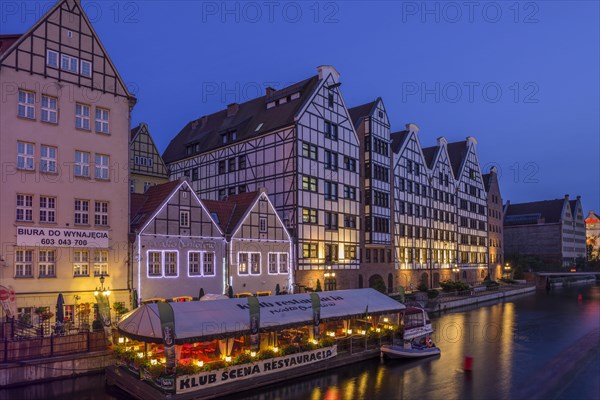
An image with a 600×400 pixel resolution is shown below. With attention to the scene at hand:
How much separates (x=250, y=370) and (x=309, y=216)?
23.3 metres

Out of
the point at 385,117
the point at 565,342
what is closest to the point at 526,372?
the point at 565,342

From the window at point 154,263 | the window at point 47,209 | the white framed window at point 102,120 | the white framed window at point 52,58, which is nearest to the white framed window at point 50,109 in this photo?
the white framed window at point 52,58

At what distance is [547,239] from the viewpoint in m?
117

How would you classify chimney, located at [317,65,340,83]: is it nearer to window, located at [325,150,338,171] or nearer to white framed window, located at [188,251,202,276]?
window, located at [325,150,338,171]

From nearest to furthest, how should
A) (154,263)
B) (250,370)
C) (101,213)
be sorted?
(250,370)
(101,213)
(154,263)

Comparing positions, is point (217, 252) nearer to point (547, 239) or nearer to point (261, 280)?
point (261, 280)

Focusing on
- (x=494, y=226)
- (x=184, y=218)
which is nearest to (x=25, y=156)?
(x=184, y=218)

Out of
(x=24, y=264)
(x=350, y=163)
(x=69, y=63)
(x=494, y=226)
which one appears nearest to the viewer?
(x=24, y=264)

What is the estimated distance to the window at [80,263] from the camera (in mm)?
29641

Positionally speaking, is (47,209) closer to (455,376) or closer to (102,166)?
(102,166)

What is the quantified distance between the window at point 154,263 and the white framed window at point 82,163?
20.9 feet

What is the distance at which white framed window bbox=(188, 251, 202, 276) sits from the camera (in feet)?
114

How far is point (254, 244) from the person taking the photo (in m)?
39.0

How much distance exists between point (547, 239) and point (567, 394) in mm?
105060
